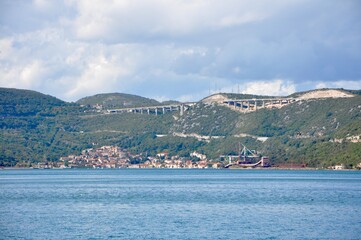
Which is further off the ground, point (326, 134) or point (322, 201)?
point (326, 134)

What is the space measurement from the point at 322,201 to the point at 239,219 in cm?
1916

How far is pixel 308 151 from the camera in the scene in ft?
621

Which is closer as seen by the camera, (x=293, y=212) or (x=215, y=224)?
(x=215, y=224)

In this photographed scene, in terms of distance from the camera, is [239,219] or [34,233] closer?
[34,233]

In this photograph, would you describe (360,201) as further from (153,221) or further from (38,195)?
(38,195)

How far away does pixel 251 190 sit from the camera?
95.9m

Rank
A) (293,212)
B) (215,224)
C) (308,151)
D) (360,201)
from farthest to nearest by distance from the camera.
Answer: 1. (308,151)
2. (360,201)
3. (293,212)
4. (215,224)

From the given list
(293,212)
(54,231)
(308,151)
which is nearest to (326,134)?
(308,151)

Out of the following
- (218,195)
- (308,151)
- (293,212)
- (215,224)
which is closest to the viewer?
(215,224)

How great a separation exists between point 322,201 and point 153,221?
78.0 ft

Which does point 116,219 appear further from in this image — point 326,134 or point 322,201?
point 326,134

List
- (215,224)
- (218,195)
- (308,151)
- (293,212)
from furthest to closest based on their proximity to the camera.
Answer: (308,151)
(218,195)
(293,212)
(215,224)

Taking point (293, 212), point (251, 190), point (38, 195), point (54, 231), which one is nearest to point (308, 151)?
point (251, 190)

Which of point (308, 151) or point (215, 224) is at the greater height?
point (308, 151)
